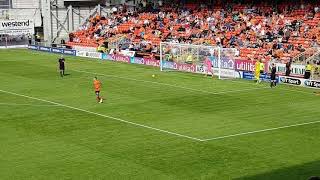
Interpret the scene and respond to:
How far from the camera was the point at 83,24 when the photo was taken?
261ft

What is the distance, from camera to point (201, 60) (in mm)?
48844

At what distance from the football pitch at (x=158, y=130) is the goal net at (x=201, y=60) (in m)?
2.66

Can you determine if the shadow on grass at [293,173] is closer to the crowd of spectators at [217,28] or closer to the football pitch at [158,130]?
the football pitch at [158,130]

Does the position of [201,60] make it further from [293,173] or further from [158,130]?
[293,173]

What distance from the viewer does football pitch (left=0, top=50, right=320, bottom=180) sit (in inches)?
821

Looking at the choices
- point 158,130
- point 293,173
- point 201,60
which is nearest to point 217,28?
point 201,60

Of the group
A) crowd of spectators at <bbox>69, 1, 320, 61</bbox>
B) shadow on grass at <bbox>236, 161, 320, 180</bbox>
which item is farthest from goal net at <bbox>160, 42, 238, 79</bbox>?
shadow on grass at <bbox>236, 161, 320, 180</bbox>

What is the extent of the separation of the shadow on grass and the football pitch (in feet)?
0.11

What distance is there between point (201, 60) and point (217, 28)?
14.0m

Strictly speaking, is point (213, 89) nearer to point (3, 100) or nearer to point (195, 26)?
point (3, 100)

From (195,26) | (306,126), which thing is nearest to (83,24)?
(195,26)

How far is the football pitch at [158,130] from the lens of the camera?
20.9 meters

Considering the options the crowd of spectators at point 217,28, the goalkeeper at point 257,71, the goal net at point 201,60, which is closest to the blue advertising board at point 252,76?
the goal net at point 201,60

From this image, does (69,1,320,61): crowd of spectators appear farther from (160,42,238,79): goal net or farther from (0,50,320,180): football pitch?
(0,50,320,180): football pitch
